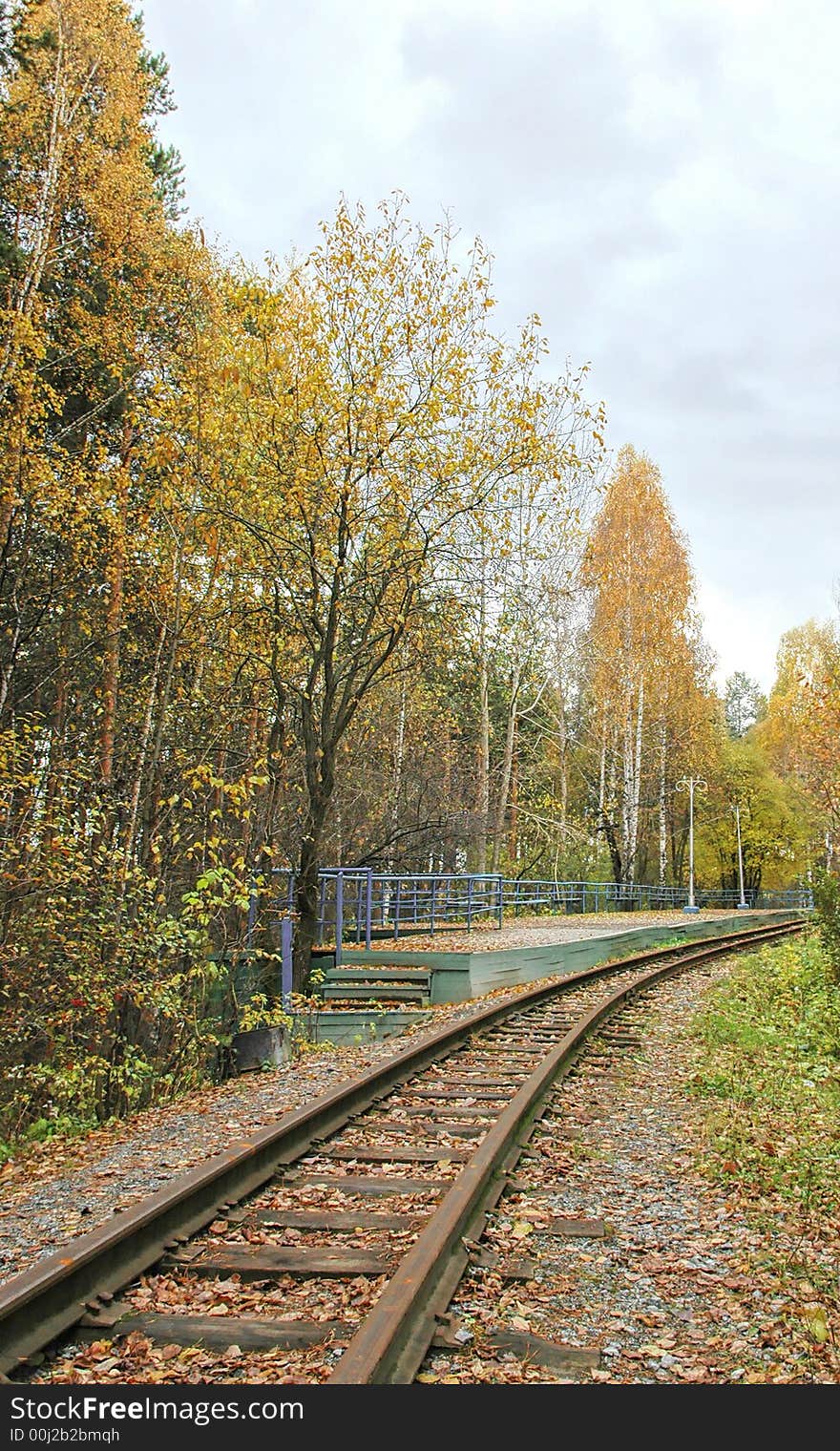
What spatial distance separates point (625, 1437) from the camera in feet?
10.4

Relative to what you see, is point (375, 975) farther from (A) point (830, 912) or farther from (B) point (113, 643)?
(A) point (830, 912)

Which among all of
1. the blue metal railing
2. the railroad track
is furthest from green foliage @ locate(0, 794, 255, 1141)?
the railroad track

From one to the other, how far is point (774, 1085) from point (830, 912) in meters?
7.78

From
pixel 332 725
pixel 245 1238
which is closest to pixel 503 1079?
pixel 245 1238

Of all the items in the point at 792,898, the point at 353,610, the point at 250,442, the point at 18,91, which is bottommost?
the point at 792,898

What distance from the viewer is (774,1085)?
871 cm

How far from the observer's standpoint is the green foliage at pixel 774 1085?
6117mm

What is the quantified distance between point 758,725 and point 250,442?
67.7m

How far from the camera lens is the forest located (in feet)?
34.8

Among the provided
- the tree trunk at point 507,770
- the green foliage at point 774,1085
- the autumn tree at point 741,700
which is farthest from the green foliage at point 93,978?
the autumn tree at point 741,700

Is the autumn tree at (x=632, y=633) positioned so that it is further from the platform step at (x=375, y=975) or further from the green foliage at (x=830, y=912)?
the platform step at (x=375, y=975)

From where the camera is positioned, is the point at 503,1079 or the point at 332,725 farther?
the point at 332,725

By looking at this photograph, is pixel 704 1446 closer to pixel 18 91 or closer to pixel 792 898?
pixel 18 91

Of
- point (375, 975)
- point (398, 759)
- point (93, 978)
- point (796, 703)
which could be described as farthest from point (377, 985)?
point (796, 703)
